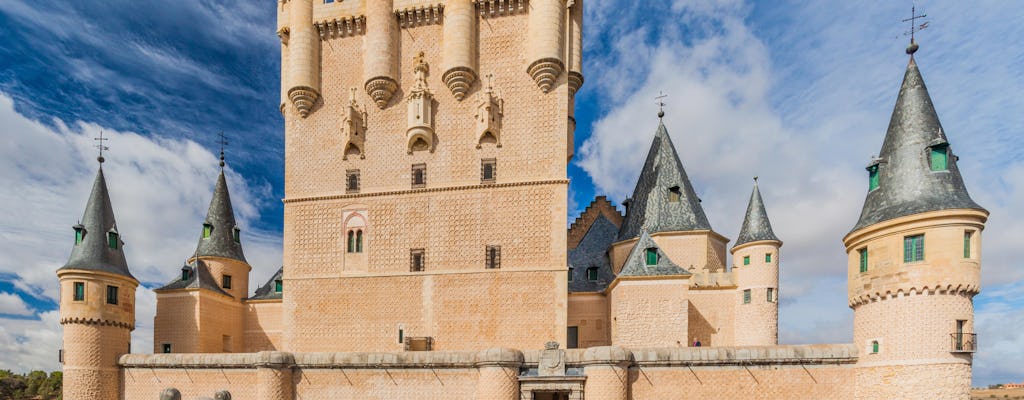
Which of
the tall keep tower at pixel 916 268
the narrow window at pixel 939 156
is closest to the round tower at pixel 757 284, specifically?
the tall keep tower at pixel 916 268

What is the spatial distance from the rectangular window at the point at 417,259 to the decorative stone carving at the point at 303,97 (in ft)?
29.7

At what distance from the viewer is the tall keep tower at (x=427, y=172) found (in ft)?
79.5

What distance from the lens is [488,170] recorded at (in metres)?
25.1

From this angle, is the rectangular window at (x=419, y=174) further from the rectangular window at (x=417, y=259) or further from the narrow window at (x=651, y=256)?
the narrow window at (x=651, y=256)

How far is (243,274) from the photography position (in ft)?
108

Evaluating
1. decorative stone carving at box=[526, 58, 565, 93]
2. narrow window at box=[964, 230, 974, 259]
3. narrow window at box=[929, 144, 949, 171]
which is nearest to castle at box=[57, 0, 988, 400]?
decorative stone carving at box=[526, 58, 565, 93]

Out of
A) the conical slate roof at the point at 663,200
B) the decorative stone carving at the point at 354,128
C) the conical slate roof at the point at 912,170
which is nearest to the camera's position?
the conical slate roof at the point at 912,170

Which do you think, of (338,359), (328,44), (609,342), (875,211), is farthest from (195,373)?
(875,211)

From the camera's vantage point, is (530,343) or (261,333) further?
(261,333)

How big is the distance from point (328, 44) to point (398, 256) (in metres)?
11.5

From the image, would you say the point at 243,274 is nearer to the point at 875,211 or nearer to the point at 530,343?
the point at 530,343

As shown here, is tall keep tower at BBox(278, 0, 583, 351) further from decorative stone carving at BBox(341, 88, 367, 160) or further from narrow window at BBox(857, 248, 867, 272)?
narrow window at BBox(857, 248, 867, 272)

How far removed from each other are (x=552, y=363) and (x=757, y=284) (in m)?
14.5

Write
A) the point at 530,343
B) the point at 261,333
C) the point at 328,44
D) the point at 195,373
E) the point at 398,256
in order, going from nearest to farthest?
the point at 195,373, the point at 530,343, the point at 398,256, the point at 328,44, the point at 261,333
